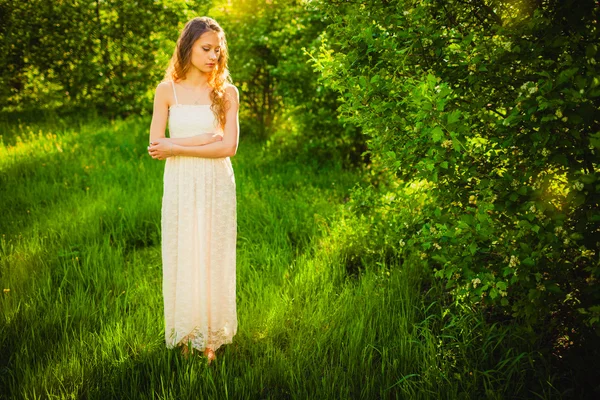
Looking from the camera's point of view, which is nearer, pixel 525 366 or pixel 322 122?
pixel 525 366

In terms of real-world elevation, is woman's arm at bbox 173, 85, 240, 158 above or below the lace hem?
above

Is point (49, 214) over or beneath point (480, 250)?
beneath

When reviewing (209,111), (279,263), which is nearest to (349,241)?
(279,263)

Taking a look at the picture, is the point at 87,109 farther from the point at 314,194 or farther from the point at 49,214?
the point at 314,194

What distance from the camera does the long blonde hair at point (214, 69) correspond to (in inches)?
112

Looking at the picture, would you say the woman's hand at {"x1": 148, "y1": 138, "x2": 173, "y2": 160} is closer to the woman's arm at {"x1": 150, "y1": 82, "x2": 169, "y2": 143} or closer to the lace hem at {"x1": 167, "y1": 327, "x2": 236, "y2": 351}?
the woman's arm at {"x1": 150, "y1": 82, "x2": 169, "y2": 143}

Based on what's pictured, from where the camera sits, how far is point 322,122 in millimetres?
6992

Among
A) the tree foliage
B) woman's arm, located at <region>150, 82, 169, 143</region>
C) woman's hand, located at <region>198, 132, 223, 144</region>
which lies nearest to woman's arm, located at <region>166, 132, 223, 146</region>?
woman's hand, located at <region>198, 132, 223, 144</region>

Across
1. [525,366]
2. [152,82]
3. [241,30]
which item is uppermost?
[241,30]

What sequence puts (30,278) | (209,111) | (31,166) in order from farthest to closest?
(31,166) → (30,278) → (209,111)

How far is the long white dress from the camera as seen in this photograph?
2.91 meters

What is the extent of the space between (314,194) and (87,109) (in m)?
6.58

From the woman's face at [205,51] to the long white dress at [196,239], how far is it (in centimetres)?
26

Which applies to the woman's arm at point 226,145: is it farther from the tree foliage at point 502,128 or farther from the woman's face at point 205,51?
the tree foliage at point 502,128
